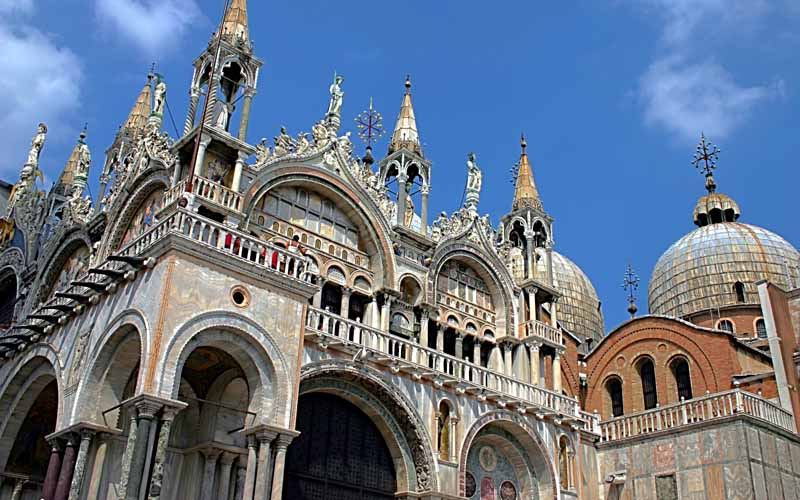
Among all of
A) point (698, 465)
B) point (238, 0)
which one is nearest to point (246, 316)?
point (238, 0)

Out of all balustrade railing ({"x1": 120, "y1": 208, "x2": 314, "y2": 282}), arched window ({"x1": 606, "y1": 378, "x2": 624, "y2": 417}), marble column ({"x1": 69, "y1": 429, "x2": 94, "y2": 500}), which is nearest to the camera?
marble column ({"x1": 69, "y1": 429, "x2": 94, "y2": 500})

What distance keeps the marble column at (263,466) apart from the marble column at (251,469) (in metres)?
0.09

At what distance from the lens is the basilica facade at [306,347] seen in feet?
51.3

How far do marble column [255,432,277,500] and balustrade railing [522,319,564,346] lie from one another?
1230 cm

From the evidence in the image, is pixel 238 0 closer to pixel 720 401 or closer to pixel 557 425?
pixel 557 425

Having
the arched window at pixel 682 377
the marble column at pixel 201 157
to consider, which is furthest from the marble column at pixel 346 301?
the arched window at pixel 682 377

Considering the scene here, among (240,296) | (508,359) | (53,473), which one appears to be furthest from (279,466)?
(508,359)

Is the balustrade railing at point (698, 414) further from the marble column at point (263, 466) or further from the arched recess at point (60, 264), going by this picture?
the arched recess at point (60, 264)

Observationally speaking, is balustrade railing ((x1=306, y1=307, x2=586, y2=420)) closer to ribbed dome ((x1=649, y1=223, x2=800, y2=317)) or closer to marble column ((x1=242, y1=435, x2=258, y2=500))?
marble column ((x1=242, y1=435, x2=258, y2=500))

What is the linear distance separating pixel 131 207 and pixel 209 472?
27.9ft

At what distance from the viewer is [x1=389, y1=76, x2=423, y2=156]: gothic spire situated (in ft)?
85.0

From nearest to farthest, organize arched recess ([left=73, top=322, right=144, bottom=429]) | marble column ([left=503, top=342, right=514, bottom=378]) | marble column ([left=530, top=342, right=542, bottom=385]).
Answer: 1. arched recess ([left=73, top=322, right=144, bottom=429])
2. marble column ([left=530, top=342, right=542, bottom=385])
3. marble column ([left=503, top=342, right=514, bottom=378])

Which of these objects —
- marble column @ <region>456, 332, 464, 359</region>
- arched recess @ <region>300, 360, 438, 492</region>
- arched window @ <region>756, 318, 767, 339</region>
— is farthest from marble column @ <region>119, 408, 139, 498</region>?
arched window @ <region>756, 318, 767, 339</region>

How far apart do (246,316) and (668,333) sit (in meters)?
23.1
